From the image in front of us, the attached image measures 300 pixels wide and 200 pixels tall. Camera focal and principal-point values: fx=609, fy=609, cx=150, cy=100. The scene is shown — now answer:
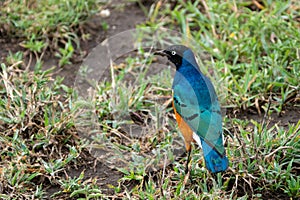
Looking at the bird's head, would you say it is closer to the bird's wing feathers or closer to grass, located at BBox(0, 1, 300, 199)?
the bird's wing feathers

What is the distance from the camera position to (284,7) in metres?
6.45

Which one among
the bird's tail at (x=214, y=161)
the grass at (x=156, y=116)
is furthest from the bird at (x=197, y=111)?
the grass at (x=156, y=116)

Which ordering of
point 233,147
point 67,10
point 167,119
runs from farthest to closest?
point 67,10
point 167,119
point 233,147

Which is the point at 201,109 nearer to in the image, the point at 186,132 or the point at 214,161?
the point at 186,132

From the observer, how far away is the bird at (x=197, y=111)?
428 centimetres

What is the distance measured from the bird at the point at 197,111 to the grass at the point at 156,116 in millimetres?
257

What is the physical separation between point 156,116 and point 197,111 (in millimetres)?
831

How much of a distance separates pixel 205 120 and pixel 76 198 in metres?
1.17

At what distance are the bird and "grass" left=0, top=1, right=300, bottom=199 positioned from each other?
257mm

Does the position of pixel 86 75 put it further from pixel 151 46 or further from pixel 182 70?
pixel 182 70

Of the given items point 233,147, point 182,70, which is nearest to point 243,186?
point 233,147

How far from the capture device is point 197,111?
14.9ft

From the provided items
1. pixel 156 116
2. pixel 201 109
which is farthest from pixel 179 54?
pixel 156 116

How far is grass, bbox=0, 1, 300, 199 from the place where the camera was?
15.3ft
